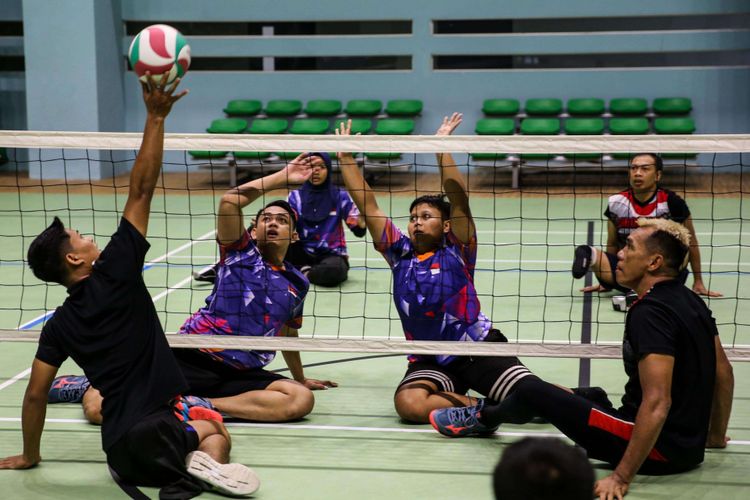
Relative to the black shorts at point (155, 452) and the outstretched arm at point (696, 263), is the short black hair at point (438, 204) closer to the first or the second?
the black shorts at point (155, 452)

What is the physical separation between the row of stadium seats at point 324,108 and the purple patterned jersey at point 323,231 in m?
7.95

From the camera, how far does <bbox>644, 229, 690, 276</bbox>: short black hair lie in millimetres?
3863

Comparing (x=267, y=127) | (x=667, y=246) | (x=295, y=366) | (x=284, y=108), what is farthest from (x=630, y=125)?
(x=667, y=246)

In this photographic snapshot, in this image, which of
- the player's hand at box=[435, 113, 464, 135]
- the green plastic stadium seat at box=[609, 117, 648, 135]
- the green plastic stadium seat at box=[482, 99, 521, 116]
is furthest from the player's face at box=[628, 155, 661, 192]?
the green plastic stadium seat at box=[482, 99, 521, 116]

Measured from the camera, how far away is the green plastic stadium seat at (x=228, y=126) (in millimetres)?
15328

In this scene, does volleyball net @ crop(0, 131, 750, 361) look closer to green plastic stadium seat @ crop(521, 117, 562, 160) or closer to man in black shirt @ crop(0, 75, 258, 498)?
green plastic stadium seat @ crop(521, 117, 562, 160)

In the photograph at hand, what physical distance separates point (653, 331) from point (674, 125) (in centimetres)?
1178

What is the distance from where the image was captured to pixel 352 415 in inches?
190

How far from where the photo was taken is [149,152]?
3535 mm

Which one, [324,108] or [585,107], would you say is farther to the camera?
[324,108]

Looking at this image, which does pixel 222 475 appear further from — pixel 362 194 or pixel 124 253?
pixel 362 194

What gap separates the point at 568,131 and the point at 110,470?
39.6 ft

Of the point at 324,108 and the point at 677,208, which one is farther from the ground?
the point at 324,108

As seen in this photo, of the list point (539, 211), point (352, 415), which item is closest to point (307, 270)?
point (352, 415)
